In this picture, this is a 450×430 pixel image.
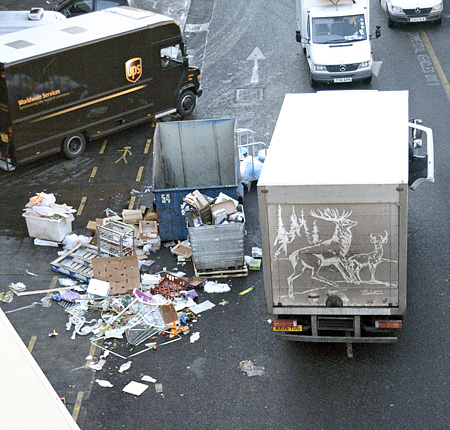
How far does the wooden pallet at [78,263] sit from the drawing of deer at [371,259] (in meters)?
5.38

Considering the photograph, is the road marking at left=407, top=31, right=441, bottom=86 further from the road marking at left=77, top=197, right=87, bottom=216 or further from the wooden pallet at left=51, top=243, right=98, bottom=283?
the wooden pallet at left=51, top=243, right=98, bottom=283

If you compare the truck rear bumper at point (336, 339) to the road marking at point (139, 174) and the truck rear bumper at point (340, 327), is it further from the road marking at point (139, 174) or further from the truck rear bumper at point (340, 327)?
the road marking at point (139, 174)

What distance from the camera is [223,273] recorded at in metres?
13.4

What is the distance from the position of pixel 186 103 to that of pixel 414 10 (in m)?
9.08

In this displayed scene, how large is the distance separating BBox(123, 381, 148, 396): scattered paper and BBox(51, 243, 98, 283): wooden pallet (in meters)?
2.98

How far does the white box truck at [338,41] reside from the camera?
2056 centimetres

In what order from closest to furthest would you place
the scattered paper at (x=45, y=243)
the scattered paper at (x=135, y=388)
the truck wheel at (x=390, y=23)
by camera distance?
the scattered paper at (x=135, y=388)
the scattered paper at (x=45, y=243)
the truck wheel at (x=390, y=23)

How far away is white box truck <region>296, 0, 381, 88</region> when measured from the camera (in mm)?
20562

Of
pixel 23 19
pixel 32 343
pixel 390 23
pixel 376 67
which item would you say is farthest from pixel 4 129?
pixel 390 23

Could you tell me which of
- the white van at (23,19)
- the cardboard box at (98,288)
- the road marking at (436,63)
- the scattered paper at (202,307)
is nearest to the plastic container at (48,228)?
the cardboard box at (98,288)

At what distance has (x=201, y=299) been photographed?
12891 millimetres

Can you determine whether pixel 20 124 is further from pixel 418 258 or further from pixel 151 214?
pixel 418 258

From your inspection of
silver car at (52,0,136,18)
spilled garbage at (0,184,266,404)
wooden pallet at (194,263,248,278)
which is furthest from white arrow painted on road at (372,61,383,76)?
wooden pallet at (194,263,248,278)

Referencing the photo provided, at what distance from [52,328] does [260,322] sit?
3.54 metres
